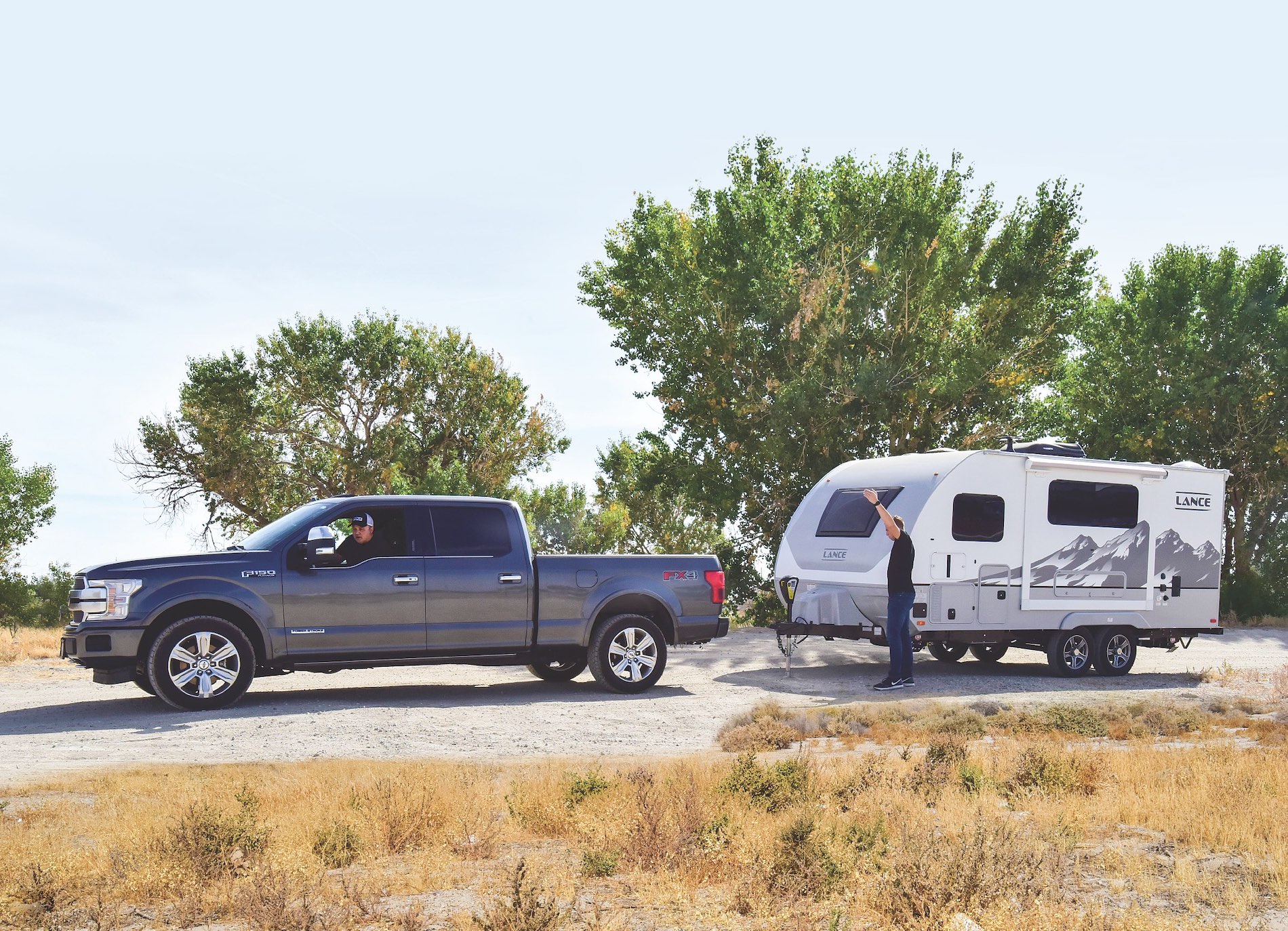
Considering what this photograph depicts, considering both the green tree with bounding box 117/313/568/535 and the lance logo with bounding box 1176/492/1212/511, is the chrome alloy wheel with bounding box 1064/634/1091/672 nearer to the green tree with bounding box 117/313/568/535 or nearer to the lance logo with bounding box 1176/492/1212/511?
the lance logo with bounding box 1176/492/1212/511

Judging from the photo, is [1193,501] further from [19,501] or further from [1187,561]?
[19,501]

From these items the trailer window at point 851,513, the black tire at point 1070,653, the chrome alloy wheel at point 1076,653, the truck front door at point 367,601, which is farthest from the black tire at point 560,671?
the chrome alloy wheel at point 1076,653

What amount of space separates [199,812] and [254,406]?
3635 centimetres

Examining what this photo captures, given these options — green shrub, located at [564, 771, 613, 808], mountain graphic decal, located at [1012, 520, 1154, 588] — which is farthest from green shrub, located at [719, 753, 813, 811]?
mountain graphic decal, located at [1012, 520, 1154, 588]

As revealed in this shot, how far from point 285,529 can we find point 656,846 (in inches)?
282

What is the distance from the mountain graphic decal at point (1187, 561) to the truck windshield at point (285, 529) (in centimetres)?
1093

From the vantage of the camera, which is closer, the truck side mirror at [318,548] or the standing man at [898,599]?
the truck side mirror at [318,548]

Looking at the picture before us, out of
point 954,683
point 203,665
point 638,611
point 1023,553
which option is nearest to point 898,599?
point 954,683

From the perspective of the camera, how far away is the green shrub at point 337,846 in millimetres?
6152

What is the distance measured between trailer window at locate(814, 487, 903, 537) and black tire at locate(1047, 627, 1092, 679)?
113 inches

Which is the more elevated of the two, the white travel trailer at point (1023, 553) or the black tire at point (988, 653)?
the white travel trailer at point (1023, 553)

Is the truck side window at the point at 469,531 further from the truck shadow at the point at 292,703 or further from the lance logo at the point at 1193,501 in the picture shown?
the lance logo at the point at 1193,501

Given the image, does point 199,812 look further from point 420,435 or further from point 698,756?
point 420,435

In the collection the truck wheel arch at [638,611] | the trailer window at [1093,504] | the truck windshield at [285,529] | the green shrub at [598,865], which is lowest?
the green shrub at [598,865]
